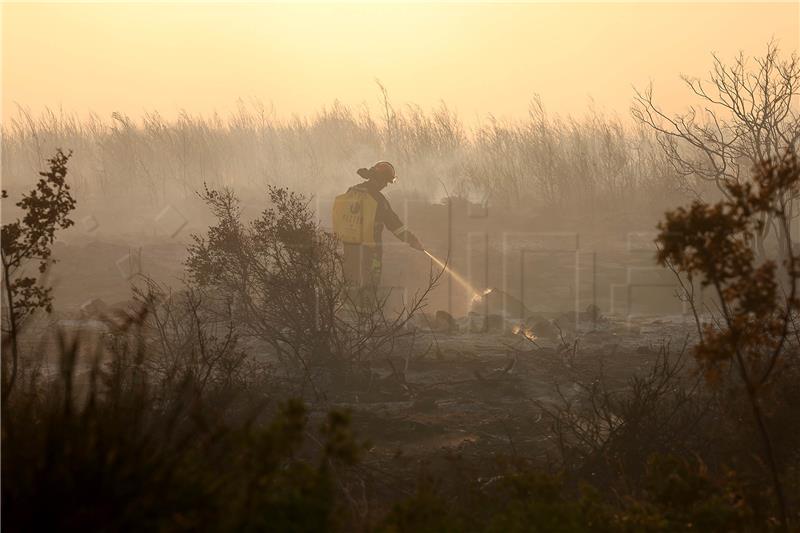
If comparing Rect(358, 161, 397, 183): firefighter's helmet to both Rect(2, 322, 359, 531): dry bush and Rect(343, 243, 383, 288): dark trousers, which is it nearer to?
Rect(343, 243, 383, 288): dark trousers

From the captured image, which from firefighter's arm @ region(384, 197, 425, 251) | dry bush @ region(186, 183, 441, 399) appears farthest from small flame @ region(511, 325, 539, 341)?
dry bush @ region(186, 183, 441, 399)

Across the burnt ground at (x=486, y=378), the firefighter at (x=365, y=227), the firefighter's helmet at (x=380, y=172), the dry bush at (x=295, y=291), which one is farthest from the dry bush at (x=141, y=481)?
the firefighter's helmet at (x=380, y=172)

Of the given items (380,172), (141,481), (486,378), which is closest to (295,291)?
(486,378)

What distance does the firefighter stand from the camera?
952 cm

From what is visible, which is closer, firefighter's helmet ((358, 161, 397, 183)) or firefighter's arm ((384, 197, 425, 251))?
firefighter's arm ((384, 197, 425, 251))

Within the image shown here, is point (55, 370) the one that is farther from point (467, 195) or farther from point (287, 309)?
point (467, 195)

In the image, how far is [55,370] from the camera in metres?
8.03

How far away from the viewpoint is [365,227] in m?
9.52

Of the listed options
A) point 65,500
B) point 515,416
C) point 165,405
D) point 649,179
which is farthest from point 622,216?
point 65,500

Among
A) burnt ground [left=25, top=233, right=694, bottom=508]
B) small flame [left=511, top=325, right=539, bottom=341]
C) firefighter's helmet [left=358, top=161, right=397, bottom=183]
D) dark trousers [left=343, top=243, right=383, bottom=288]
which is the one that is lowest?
burnt ground [left=25, top=233, right=694, bottom=508]

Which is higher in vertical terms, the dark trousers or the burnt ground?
the dark trousers

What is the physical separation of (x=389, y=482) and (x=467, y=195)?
48.5ft

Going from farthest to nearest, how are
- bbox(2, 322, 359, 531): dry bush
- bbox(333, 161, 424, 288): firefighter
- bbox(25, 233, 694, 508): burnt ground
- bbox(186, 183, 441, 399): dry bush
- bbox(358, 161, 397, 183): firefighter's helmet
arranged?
bbox(358, 161, 397, 183): firefighter's helmet
bbox(333, 161, 424, 288): firefighter
bbox(186, 183, 441, 399): dry bush
bbox(25, 233, 694, 508): burnt ground
bbox(2, 322, 359, 531): dry bush

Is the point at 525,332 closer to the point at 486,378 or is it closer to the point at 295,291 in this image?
the point at 486,378
